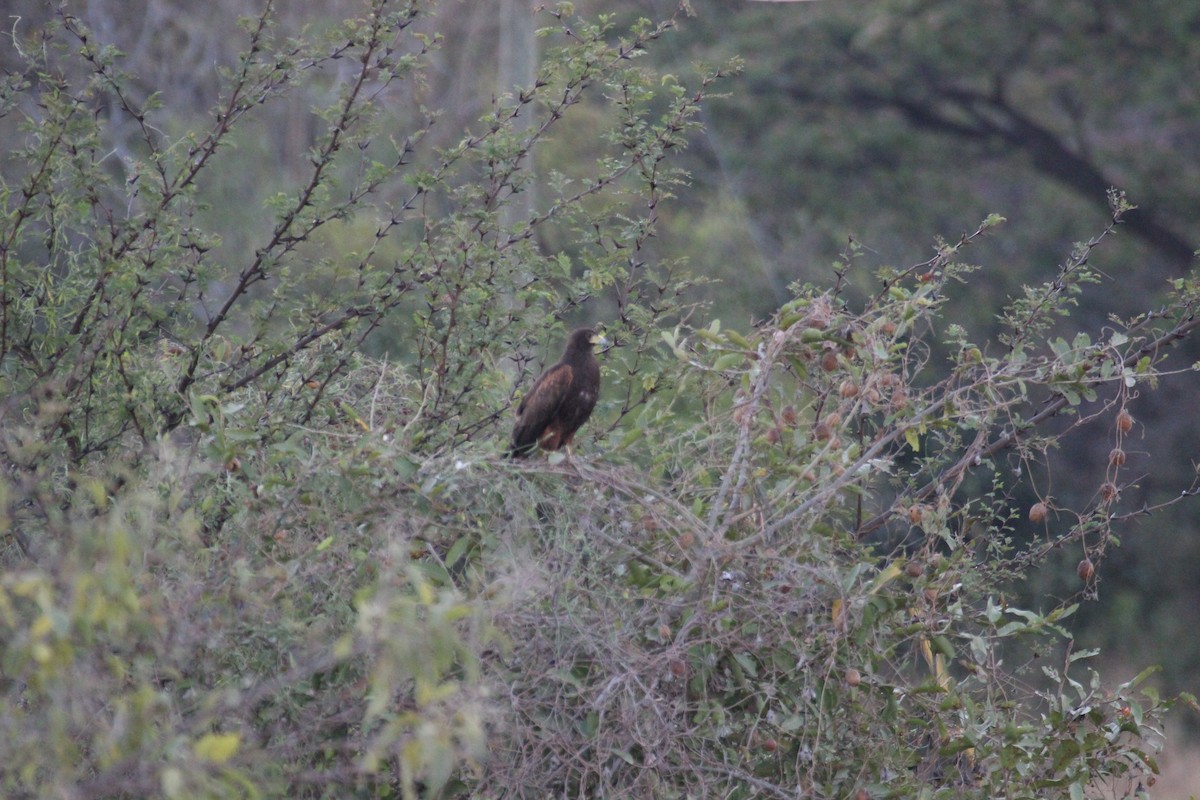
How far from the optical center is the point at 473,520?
3.53 m

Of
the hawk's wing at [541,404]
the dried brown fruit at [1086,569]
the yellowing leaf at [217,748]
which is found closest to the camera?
the yellowing leaf at [217,748]

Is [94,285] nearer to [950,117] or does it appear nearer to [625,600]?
[625,600]

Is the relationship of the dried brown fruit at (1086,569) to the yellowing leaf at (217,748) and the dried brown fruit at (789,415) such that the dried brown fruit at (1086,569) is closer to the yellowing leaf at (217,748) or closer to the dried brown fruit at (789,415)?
the dried brown fruit at (789,415)

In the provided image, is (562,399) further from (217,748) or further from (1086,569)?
(217,748)

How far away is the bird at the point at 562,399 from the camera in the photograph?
4.81m

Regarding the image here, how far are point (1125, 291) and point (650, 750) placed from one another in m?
11.0

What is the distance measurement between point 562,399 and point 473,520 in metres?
1.65

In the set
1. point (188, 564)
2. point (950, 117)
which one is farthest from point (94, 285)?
point (950, 117)

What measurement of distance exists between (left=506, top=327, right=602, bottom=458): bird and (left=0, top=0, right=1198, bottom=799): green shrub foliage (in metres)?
0.13

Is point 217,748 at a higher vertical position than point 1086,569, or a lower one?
higher

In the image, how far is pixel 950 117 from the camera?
14.5 m

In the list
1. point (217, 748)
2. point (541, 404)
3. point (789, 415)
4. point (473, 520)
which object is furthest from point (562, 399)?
Result: point (217, 748)

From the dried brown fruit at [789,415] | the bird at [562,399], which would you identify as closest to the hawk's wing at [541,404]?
the bird at [562,399]

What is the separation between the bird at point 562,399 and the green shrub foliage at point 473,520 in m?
0.13
